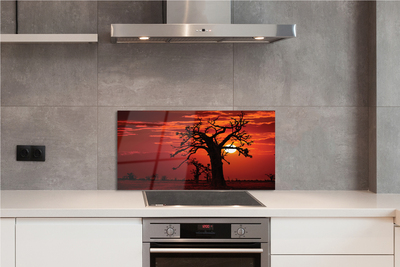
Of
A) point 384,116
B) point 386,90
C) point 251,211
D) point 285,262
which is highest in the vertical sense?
point 386,90

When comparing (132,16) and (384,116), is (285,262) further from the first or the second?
(132,16)

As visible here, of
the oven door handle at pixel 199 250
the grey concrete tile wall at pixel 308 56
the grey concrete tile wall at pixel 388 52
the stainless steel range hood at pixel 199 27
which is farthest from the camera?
the grey concrete tile wall at pixel 308 56

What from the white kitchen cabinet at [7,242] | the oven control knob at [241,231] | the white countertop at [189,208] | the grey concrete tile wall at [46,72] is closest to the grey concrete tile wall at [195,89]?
the grey concrete tile wall at [46,72]

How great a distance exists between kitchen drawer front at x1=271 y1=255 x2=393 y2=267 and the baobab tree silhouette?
0.74 metres

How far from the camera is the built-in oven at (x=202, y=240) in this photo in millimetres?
1732

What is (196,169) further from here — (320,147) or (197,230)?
(320,147)

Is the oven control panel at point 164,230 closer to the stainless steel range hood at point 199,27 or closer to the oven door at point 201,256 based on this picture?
the oven door at point 201,256

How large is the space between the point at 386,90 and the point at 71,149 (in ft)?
6.47

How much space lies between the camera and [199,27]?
1.82 metres

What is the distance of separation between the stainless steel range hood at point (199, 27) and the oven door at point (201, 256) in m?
1.04

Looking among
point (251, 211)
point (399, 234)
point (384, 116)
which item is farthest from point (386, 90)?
point (251, 211)

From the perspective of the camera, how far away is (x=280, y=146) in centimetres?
231

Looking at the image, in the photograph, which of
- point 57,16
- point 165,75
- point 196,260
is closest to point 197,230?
point 196,260

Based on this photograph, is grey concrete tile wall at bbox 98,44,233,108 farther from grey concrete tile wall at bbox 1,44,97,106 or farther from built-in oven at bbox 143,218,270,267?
built-in oven at bbox 143,218,270,267
